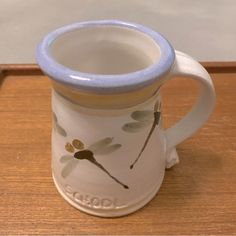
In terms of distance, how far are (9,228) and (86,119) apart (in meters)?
0.12

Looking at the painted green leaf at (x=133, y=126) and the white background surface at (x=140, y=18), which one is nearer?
the painted green leaf at (x=133, y=126)

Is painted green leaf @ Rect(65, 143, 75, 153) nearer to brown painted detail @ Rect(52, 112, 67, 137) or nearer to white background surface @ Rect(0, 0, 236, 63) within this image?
brown painted detail @ Rect(52, 112, 67, 137)

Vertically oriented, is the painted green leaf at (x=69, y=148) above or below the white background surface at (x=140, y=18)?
above

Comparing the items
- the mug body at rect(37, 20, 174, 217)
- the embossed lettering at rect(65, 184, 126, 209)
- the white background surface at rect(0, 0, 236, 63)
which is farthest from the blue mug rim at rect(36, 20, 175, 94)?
the white background surface at rect(0, 0, 236, 63)

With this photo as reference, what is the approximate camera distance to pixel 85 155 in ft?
1.12

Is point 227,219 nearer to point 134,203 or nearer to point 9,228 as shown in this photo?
point 134,203

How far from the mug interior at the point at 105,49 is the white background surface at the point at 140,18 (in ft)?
1.49

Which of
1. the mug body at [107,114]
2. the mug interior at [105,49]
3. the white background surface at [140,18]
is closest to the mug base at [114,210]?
the mug body at [107,114]

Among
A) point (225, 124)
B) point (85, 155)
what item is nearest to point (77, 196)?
point (85, 155)

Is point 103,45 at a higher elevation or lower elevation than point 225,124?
higher

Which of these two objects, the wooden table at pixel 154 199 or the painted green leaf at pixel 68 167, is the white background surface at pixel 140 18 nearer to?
the wooden table at pixel 154 199

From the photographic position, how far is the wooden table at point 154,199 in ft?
1.19

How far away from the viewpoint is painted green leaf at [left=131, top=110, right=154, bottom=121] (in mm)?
328

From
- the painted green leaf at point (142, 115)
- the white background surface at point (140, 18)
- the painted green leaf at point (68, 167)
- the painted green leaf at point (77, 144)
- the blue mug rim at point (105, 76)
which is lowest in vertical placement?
the white background surface at point (140, 18)
